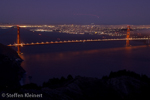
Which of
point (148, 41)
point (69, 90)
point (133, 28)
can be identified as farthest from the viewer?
point (133, 28)

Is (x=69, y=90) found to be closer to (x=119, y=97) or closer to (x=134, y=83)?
(x=119, y=97)

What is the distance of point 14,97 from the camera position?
175cm

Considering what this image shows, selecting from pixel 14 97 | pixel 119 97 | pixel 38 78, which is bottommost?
pixel 38 78

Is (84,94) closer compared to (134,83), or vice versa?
(84,94)

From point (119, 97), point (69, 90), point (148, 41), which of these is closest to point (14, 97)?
point (69, 90)

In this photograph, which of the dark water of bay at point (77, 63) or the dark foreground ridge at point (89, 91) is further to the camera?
the dark water of bay at point (77, 63)

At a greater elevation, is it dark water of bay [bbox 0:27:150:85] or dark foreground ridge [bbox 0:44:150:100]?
dark foreground ridge [bbox 0:44:150:100]

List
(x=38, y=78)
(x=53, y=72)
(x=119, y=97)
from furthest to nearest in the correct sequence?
(x=53, y=72), (x=38, y=78), (x=119, y=97)

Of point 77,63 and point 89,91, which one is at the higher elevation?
point 89,91

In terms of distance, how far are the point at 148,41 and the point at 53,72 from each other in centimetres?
1254

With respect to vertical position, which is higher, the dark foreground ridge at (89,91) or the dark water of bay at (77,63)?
the dark foreground ridge at (89,91)

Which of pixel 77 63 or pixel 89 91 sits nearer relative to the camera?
pixel 89 91

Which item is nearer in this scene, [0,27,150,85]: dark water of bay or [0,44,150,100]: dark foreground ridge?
[0,44,150,100]: dark foreground ridge

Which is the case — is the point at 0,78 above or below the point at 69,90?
below
